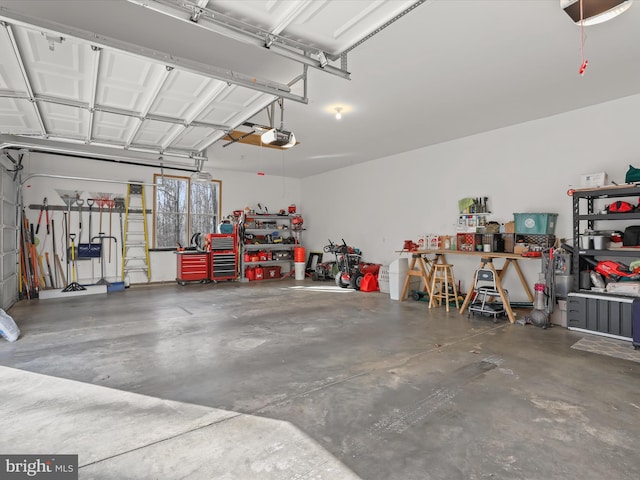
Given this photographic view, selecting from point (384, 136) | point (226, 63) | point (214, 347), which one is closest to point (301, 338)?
point (214, 347)

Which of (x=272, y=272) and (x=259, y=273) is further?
(x=272, y=272)

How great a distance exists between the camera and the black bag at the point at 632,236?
394 centimetres

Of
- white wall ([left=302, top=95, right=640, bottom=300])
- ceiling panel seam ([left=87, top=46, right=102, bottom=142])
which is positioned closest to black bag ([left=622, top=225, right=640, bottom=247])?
white wall ([left=302, top=95, right=640, bottom=300])

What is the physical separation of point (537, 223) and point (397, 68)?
10.5 feet

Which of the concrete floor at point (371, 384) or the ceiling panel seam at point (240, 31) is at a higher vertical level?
the ceiling panel seam at point (240, 31)

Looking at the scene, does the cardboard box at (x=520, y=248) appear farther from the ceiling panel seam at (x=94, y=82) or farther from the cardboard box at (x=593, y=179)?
the ceiling panel seam at (x=94, y=82)

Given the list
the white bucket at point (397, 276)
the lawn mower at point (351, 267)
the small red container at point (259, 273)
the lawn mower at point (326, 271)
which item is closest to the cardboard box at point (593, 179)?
the white bucket at point (397, 276)

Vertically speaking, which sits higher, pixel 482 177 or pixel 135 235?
pixel 482 177

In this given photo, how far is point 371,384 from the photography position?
2703mm

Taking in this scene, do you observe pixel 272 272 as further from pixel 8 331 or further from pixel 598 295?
pixel 598 295

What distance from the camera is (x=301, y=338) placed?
12.9ft

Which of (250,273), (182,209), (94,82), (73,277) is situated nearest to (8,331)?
(94,82)

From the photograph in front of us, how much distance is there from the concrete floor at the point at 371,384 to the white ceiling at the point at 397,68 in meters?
2.65

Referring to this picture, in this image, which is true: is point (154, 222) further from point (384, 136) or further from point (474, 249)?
point (474, 249)
